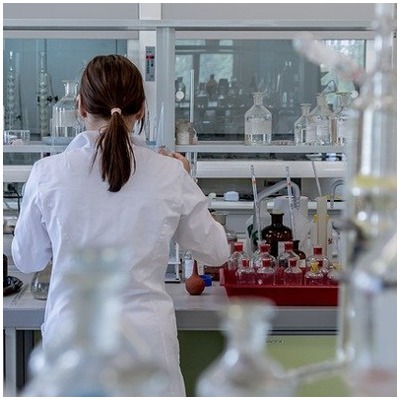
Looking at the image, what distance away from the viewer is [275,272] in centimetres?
280

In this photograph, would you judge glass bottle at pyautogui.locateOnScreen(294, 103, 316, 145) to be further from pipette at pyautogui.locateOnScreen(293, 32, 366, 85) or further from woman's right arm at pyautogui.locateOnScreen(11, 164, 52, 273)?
pipette at pyautogui.locateOnScreen(293, 32, 366, 85)

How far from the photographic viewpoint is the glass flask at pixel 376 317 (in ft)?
2.11

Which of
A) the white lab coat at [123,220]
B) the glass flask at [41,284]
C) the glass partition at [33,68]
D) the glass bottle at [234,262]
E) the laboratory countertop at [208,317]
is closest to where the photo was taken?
the white lab coat at [123,220]

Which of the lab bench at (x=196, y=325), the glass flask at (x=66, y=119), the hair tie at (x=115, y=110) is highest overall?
the glass flask at (x=66, y=119)

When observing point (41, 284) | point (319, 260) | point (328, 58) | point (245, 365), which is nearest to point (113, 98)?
point (41, 284)

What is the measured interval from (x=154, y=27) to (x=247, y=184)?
7.23ft

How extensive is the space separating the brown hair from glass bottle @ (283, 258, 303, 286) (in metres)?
0.80

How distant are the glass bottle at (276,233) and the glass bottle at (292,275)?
19 cm

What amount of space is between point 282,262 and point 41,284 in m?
0.78

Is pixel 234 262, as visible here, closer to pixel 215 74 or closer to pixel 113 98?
pixel 113 98

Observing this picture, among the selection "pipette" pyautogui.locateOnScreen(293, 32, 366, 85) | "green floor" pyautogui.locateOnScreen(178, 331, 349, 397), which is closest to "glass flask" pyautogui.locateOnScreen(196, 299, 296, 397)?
"pipette" pyautogui.locateOnScreen(293, 32, 366, 85)

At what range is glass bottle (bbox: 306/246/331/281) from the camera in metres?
2.82

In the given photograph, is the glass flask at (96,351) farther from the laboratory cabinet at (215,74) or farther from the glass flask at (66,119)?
the laboratory cabinet at (215,74)

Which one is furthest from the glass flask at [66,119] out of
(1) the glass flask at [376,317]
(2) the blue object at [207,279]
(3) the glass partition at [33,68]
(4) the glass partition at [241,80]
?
(1) the glass flask at [376,317]
